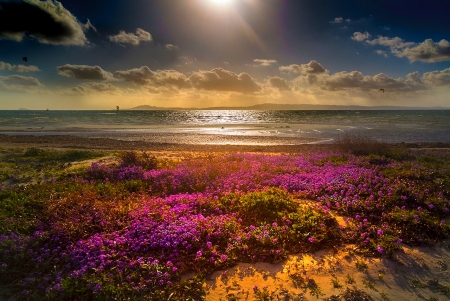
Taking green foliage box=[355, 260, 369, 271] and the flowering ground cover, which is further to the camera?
green foliage box=[355, 260, 369, 271]

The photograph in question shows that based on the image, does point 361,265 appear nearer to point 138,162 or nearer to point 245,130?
point 138,162

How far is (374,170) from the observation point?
11.8 m

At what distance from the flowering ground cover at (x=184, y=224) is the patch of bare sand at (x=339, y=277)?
0.26 m

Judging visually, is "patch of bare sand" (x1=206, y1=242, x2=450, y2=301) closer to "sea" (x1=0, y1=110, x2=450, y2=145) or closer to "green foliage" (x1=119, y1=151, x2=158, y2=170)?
"green foliage" (x1=119, y1=151, x2=158, y2=170)

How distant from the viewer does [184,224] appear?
718 centimetres

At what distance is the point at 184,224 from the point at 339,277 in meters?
3.94

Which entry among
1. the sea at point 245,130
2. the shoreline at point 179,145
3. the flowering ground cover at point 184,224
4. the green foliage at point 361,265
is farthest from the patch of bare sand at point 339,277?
the sea at point 245,130

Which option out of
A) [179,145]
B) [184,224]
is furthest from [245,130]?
[184,224]

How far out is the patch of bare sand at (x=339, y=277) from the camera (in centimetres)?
520

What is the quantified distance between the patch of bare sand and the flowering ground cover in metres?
0.26

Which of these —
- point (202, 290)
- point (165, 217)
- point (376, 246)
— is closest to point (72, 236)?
point (165, 217)

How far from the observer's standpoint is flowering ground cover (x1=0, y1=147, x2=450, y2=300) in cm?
A: 550

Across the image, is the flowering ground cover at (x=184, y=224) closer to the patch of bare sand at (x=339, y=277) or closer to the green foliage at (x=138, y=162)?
the patch of bare sand at (x=339, y=277)

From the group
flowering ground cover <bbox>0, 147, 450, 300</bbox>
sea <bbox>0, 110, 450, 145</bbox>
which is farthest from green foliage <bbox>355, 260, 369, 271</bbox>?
sea <bbox>0, 110, 450, 145</bbox>
